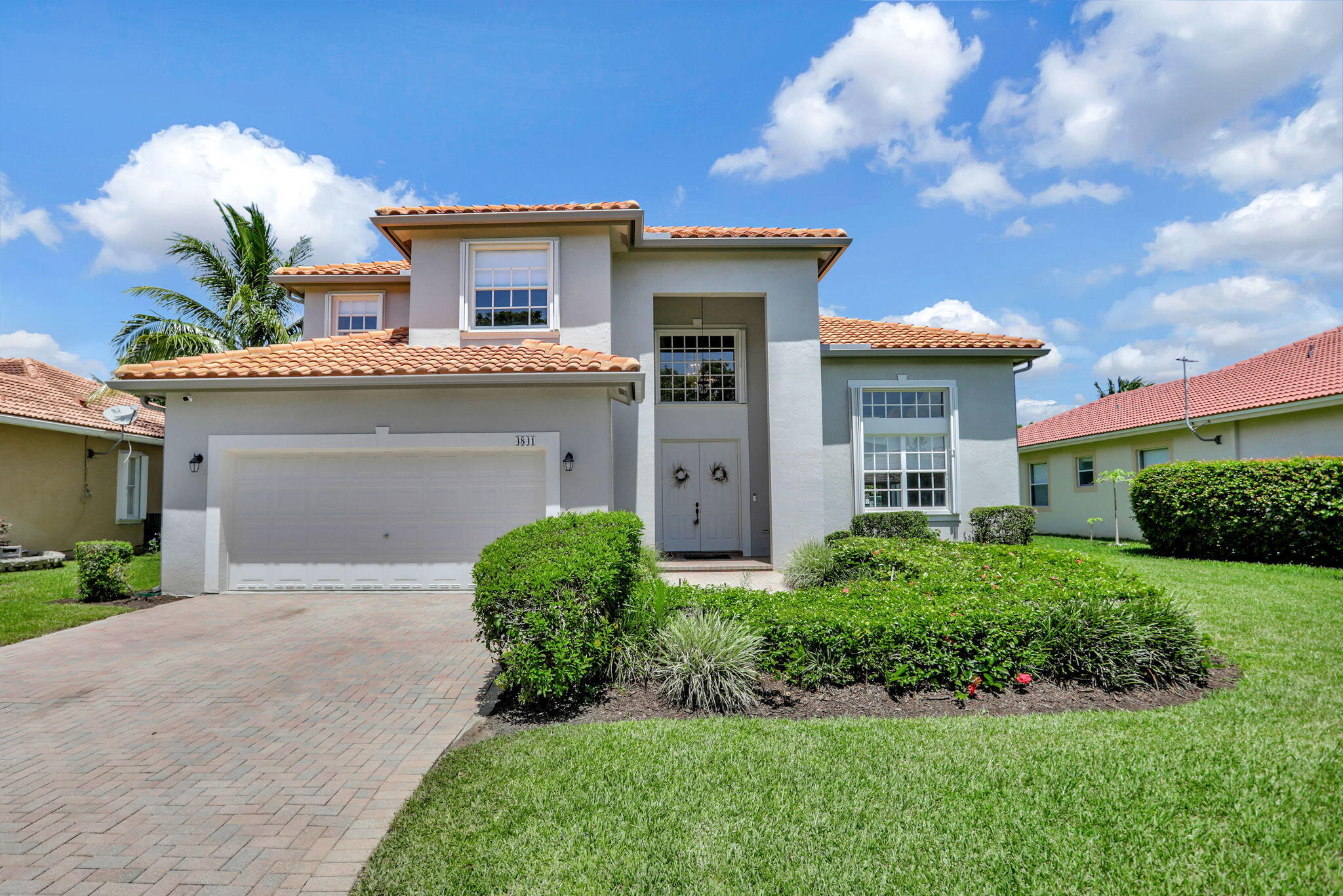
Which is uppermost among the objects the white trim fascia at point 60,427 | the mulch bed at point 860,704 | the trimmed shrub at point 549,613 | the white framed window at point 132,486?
the white trim fascia at point 60,427

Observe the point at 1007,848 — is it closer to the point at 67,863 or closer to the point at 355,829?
the point at 355,829

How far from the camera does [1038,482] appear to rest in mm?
24938

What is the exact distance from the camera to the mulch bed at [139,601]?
962cm

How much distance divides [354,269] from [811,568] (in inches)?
493

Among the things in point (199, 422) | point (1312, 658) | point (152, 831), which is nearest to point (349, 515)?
point (199, 422)

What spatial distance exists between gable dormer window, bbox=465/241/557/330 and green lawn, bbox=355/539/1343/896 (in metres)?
8.90

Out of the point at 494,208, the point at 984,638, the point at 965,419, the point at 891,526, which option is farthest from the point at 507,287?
the point at 965,419

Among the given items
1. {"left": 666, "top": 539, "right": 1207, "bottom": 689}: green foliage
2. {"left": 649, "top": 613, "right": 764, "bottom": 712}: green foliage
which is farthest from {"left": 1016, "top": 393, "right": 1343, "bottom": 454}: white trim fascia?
{"left": 649, "top": 613, "right": 764, "bottom": 712}: green foliage

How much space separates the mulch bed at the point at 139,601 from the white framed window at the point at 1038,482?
25605 mm

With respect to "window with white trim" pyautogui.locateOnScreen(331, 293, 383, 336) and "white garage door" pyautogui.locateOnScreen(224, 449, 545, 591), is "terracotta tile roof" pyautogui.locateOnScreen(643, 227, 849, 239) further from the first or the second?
"window with white trim" pyautogui.locateOnScreen(331, 293, 383, 336)

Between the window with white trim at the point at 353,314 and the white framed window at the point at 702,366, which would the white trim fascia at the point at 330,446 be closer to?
the white framed window at the point at 702,366

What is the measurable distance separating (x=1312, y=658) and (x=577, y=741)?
22.2 ft

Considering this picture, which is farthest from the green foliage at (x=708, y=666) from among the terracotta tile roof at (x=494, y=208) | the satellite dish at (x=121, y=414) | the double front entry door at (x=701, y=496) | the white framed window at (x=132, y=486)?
the white framed window at (x=132, y=486)

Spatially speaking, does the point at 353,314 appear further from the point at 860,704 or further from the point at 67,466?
the point at 860,704
